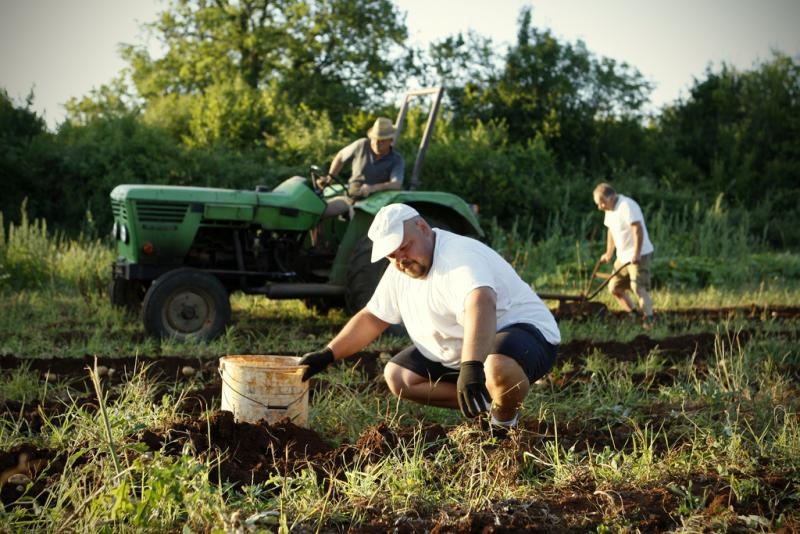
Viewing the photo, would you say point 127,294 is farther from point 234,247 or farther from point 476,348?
point 476,348

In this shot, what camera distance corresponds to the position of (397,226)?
153 inches

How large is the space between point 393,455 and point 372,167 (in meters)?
4.60

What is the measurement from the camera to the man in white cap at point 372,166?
24.8 feet

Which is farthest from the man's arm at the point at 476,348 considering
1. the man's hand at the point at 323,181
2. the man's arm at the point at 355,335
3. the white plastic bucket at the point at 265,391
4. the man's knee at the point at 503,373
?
the man's hand at the point at 323,181

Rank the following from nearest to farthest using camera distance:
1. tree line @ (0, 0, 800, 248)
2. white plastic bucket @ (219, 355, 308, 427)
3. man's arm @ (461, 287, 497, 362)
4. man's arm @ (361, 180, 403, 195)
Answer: man's arm @ (461, 287, 497, 362) → white plastic bucket @ (219, 355, 308, 427) → man's arm @ (361, 180, 403, 195) → tree line @ (0, 0, 800, 248)

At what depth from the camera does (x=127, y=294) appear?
7.81 metres

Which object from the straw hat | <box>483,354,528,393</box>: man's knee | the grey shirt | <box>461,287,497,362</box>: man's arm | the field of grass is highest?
the straw hat

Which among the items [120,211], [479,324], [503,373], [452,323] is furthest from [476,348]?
[120,211]

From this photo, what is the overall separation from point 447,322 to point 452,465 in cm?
86

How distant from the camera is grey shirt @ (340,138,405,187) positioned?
7824mm

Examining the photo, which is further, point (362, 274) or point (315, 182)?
point (315, 182)

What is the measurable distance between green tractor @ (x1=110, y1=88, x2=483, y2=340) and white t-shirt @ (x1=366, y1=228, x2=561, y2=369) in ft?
9.27

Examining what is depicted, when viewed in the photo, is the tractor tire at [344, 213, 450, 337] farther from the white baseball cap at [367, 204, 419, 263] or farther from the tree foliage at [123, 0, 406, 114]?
the tree foliage at [123, 0, 406, 114]

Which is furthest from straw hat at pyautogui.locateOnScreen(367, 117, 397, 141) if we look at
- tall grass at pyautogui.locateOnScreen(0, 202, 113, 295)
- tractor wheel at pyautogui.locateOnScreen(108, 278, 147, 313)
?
tall grass at pyautogui.locateOnScreen(0, 202, 113, 295)
